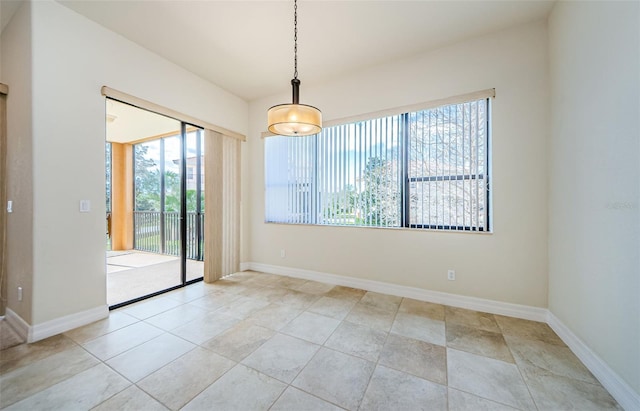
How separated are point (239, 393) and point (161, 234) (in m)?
5.15

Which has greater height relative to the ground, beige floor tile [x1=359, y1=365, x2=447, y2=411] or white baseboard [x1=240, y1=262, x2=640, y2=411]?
white baseboard [x1=240, y1=262, x2=640, y2=411]

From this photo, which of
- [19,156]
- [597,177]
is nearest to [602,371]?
[597,177]

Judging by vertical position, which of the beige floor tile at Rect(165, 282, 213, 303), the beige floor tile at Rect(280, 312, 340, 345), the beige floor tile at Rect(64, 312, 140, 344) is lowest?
the beige floor tile at Rect(280, 312, 340, 345)

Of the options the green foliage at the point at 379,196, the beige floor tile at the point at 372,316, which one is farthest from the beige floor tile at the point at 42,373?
the green foliage at the point at 379,196

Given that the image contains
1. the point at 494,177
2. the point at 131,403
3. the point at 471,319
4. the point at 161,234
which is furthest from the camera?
the point at 161,234

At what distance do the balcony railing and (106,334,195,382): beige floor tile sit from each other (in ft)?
10.1

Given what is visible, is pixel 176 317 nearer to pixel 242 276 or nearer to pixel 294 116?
pixel 242 276

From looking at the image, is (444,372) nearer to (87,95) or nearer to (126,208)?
(87,95)

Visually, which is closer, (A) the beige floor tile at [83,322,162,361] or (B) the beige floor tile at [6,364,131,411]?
(B) the beige floor tile at [6,364,131,411]

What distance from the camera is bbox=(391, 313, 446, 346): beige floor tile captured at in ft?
7.02

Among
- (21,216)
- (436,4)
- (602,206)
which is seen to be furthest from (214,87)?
(602,206)

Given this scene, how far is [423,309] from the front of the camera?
2719 mm

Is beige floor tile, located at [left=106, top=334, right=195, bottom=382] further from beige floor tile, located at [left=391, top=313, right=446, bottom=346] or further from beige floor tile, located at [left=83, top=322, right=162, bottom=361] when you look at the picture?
beige floor tile, located at [left=391, top=313, right=446, bottom=346]

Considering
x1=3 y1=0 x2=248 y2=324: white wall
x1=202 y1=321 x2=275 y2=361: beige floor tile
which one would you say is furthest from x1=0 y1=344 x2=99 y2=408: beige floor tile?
x1=202 y1=321 x2=275 y2=361: beige floor tile
